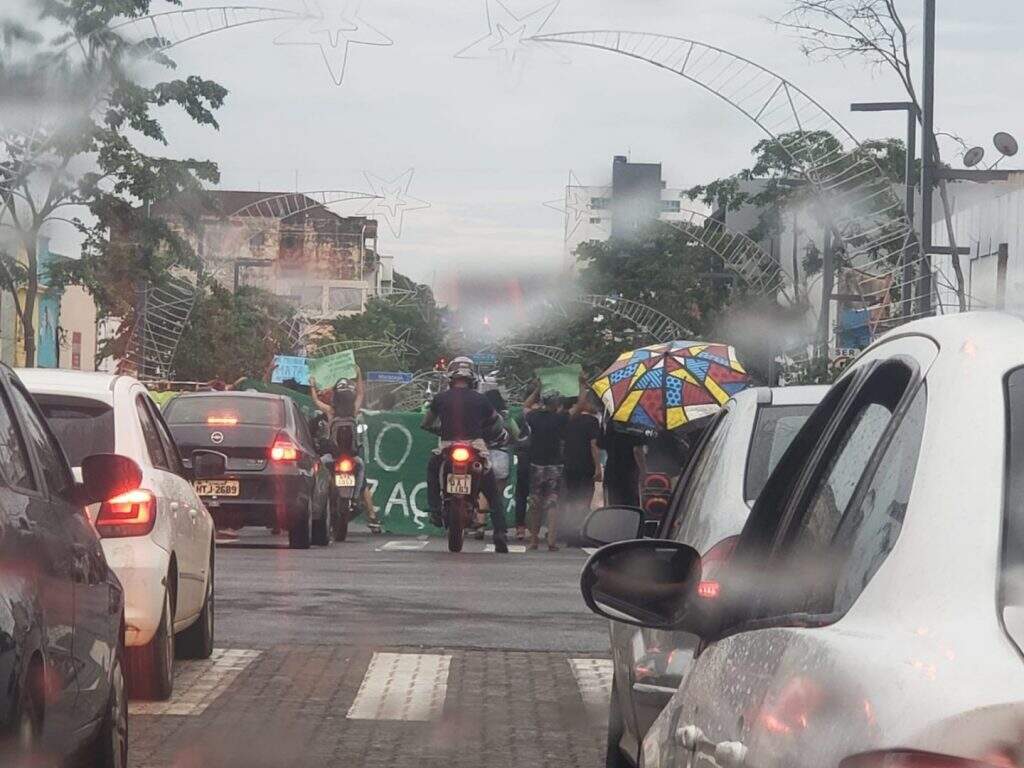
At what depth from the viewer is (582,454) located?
24562 mm

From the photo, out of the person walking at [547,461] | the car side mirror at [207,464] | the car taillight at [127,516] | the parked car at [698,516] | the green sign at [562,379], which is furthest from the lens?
the green sign at [562,379]

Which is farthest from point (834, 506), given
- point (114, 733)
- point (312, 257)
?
point (312, 257)

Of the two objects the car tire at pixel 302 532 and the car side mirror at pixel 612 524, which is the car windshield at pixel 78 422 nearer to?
the car side mirror at pixel 612 524

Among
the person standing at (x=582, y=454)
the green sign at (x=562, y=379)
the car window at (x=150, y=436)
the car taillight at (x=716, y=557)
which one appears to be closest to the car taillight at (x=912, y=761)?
the car taillight at (x=716, y=557)

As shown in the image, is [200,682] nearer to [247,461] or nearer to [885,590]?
[885,590]

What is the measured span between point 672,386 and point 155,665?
13.3m

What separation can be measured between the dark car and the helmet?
1680mm

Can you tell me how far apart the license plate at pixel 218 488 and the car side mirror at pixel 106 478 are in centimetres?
1524

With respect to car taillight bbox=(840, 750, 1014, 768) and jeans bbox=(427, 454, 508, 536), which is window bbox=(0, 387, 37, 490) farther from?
jeans bbox=(427, 454, 508, 536)

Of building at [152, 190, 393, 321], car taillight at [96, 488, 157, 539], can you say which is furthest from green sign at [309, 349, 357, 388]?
building at [152, 190, 393, 321]

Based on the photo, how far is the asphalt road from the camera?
42.6ft

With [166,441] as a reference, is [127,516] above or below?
below

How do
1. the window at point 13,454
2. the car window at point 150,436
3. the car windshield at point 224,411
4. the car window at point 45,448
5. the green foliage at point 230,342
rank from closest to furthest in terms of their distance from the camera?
the window at point 13,454 → the car window at point 45,448 → the car window at point 150,436 → the car windshield at point 224,411 → the green foliage at point 230,342

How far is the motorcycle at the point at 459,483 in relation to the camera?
22078 mm
